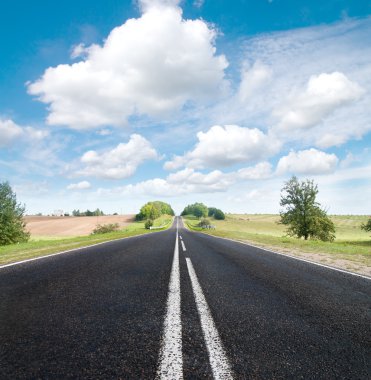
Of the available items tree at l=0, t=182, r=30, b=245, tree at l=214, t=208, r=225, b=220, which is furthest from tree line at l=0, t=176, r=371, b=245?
tree at l=214, t=208, r=225, b=220

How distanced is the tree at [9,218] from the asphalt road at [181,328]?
1146 inches

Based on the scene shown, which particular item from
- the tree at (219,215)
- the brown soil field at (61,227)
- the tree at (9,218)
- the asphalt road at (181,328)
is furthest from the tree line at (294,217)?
the tree at (219,215)

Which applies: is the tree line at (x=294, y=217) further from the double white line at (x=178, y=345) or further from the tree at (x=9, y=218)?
the double white line at (x=178, y=345)

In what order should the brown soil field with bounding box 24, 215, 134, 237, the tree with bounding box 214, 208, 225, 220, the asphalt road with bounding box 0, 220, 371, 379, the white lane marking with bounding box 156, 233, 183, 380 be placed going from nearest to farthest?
the white lane marking with bounding box 156, 233, 183, 380 < the asphalt road with bounding box 0, 220, 371, 379 < the brown soil field with bounding box 24, 215, 134, 237 < the tree with bounding box 214, 208, 225, 220

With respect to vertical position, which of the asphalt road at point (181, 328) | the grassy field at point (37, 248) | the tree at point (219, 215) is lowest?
the tree at point (219, 215)

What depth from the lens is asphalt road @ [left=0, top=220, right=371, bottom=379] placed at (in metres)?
2.05

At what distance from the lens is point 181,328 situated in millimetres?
2803

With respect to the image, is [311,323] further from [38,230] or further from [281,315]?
[38,230]

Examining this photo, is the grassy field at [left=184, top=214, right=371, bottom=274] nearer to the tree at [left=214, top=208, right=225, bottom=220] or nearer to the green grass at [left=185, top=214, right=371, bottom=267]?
the green grass at [left=185, top=214, right=371, bottom=267]

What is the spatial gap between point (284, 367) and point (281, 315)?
4.48ft

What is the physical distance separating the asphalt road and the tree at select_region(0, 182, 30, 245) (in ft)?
95.5

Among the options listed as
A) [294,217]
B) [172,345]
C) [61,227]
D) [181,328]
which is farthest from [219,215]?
[172,345]

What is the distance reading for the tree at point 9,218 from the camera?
2911cm

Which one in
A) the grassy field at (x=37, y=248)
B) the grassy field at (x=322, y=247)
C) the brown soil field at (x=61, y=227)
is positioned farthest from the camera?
the brown soil field at (x=61, y=227)
